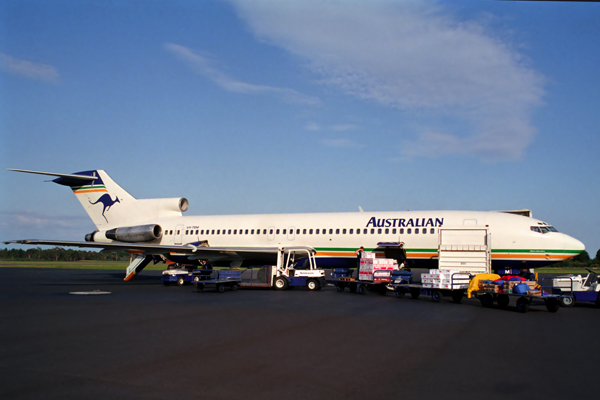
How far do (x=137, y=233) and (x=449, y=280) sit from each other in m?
Answer: 22.4

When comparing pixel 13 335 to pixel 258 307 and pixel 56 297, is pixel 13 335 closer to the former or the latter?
pixel 258 307

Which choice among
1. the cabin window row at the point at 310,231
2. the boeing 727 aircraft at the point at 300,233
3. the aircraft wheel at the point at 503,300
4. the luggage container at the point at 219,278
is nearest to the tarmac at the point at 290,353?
the aircraft wheel at the point at 503,300

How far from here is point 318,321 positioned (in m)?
12.3

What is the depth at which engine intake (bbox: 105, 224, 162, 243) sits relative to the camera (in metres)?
32.2

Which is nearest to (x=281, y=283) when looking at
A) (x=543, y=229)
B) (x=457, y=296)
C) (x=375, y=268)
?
(x=375, y=268)

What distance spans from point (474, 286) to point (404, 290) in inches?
138

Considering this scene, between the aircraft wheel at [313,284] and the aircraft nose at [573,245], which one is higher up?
the aircraft nose at [573,245]

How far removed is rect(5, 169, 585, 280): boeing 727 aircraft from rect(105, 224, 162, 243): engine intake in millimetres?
70

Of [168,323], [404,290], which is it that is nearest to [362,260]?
[404,290]

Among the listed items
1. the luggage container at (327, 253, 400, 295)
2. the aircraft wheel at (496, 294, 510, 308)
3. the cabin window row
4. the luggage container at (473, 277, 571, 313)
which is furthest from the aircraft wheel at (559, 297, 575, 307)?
the cabin window row

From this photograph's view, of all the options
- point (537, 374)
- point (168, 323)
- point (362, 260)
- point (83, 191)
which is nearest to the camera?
point (537, 374)

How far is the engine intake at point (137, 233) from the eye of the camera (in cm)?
3222

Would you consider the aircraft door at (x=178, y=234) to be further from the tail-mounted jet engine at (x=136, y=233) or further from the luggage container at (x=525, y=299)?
the luggage container at (x=525, y=299)

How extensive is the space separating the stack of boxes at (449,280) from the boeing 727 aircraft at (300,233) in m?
5.25
